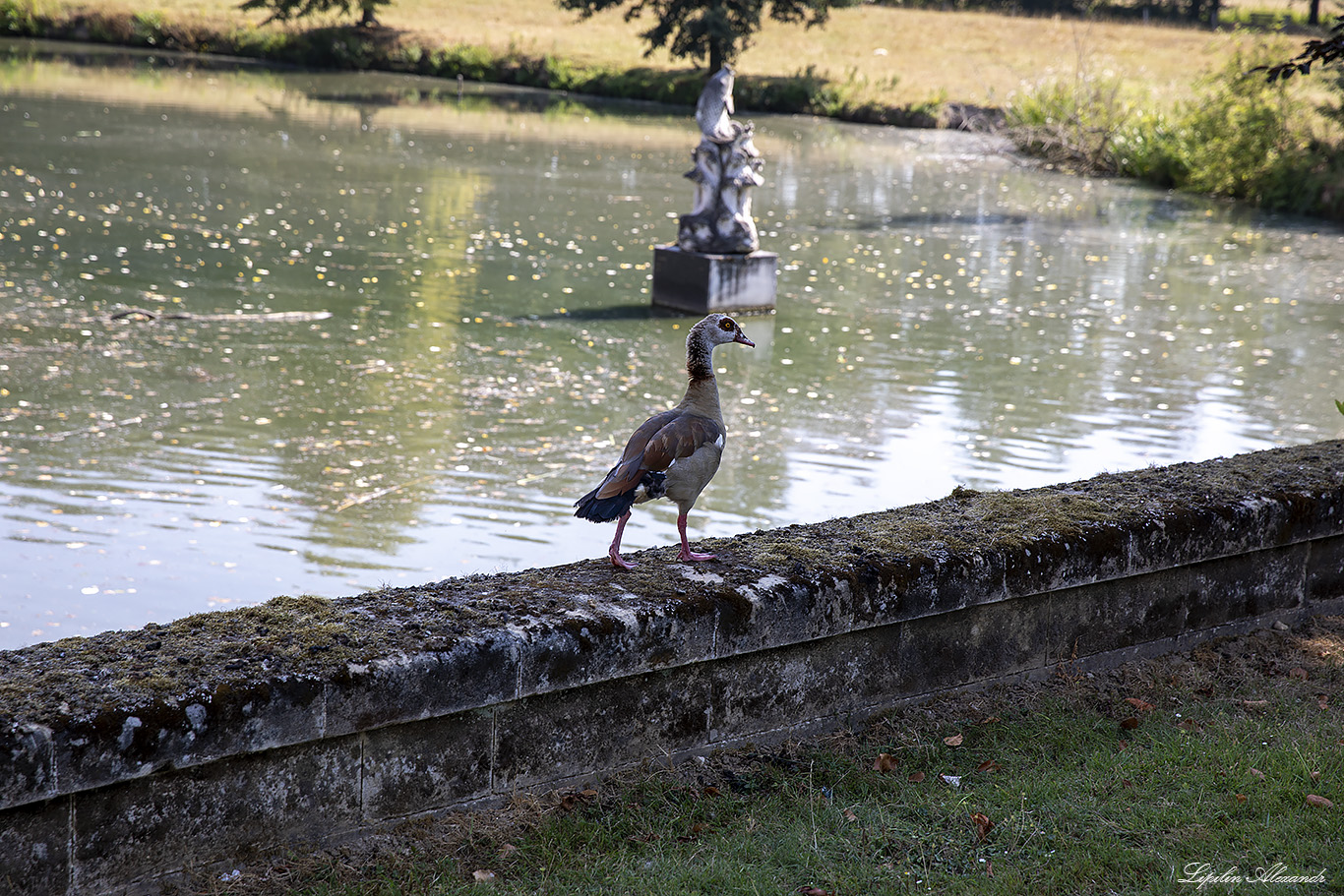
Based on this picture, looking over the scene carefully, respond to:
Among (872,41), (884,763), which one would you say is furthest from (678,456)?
(872,41)

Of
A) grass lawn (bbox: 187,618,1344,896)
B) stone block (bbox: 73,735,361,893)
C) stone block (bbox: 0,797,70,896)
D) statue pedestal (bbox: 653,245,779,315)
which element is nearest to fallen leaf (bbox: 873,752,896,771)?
grass lawn (bbox: 187,618,1344,896)

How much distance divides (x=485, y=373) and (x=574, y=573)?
26.3ft

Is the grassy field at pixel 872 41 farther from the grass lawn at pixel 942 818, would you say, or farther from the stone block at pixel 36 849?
the stone block at pixel 36 849

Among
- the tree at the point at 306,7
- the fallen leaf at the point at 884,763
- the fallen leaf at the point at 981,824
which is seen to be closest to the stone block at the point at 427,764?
the fallen leaf at the point at 884,763

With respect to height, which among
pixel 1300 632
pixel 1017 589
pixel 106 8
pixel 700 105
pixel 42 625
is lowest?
pixel 42 625

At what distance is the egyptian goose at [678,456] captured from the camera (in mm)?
3971

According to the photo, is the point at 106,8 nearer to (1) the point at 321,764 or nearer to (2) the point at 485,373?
(2) the point at 485,373

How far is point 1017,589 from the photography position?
15.2 feet

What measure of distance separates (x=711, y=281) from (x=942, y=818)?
39.2ft

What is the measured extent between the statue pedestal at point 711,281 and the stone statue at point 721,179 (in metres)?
0.20

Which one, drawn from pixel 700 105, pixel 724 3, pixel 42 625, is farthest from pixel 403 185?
pixel 724 3

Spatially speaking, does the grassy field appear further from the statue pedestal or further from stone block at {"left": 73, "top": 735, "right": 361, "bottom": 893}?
stone block at {"left": 73, "top": 735, "right": 361, "bottom": 893}

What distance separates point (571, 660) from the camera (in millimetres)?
3729

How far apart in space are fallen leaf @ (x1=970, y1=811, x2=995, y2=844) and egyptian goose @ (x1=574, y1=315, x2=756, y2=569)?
1226 millimetres
